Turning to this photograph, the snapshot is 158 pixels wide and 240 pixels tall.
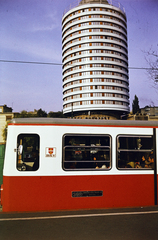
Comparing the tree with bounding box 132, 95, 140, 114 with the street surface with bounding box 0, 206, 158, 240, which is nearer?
the street surface with bounding box 0, 206, 158, 240

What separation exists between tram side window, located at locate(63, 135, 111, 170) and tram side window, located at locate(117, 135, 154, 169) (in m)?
0.35

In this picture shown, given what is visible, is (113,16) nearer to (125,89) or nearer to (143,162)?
(125,89)

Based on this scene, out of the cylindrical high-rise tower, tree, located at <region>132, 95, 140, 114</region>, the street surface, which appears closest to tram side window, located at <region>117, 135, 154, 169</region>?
the street surface

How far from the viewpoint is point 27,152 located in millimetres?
6316

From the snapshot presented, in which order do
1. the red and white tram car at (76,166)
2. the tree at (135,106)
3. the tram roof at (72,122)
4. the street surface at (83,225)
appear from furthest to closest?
the tree at (135,106) → the tram roof at (72,122) → the red and white tram car at (76,166) → the street surface at (83,225)

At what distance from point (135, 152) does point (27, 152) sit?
3.02m

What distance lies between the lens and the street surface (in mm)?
4662

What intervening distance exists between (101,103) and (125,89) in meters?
12.2

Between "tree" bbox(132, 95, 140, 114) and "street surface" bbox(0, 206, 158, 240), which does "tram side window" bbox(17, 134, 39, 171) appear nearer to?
"street surface" bbox(0, 206, 158, 240)

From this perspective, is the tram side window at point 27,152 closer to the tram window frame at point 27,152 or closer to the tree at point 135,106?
the tram window frame at point 27,152

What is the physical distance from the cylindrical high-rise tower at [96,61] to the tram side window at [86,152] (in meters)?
68.6

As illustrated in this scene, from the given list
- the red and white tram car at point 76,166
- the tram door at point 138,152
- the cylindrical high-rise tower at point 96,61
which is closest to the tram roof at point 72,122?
the red and white tram car at point 76,166

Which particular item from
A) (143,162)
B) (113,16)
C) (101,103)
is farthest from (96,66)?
(143,162)

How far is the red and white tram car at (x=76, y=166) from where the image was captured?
6090mm
